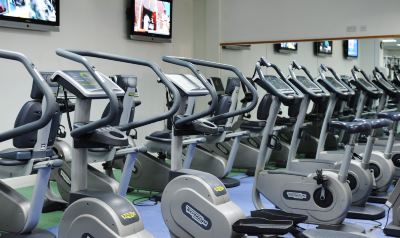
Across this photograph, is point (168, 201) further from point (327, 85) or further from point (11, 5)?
point (11, 5)

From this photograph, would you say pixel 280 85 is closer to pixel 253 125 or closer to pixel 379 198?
pixel 379 198

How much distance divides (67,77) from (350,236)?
2.25 m

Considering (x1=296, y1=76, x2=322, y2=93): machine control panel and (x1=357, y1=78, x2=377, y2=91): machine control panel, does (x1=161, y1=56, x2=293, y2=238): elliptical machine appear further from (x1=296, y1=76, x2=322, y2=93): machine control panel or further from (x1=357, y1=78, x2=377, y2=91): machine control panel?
(x1=357, y1=78, x2=377, y2=91): machine control panel

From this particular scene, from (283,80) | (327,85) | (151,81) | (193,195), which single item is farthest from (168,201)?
(151,81)

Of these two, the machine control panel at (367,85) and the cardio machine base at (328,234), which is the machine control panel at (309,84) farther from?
the cardio machine base at (328,234)

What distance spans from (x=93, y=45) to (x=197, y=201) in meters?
4.60

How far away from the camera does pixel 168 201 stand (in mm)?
3715

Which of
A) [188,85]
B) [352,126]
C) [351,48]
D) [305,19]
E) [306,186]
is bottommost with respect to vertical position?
[306,186]

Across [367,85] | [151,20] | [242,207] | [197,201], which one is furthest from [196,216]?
[151,20]

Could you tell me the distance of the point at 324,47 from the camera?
8898 mm

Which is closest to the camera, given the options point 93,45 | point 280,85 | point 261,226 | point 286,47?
point 261,226

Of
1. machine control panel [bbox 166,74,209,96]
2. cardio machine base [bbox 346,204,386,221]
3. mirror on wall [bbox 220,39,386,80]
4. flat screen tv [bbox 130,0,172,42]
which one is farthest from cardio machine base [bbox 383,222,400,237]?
flat screen tv [bbox 130,0,172,42]

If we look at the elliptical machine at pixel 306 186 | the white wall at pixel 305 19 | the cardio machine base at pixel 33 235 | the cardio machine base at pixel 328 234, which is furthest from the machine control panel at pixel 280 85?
the white wall at pixel 305 19

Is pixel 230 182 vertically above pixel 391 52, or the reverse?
pixel 391 52
